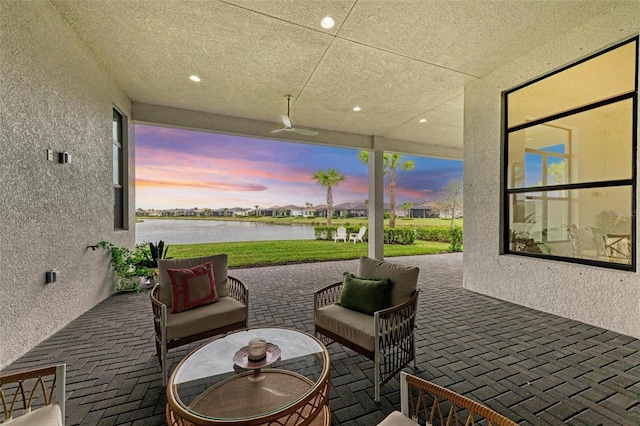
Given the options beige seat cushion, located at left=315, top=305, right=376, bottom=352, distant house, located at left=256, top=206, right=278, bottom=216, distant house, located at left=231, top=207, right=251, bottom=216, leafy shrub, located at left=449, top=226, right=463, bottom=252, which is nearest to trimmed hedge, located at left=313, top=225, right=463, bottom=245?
leafy shrub, located at left=449, top=226, right=463, bottom=252

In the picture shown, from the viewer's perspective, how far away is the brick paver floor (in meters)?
1.90

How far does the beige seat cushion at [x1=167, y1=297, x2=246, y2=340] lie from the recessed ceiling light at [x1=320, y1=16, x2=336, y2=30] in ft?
11.0

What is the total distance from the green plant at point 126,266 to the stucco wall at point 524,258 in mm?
5892

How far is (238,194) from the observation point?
12906 mm

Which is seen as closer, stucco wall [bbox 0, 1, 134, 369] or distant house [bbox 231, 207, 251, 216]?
stucco wall [bbox 0, 1, 134, 369]

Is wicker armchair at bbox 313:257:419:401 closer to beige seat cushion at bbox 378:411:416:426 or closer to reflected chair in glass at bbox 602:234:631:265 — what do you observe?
beige seat cushion at bbox 378:411:416:426

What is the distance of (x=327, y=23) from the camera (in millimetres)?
3174

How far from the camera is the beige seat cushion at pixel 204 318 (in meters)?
2.33

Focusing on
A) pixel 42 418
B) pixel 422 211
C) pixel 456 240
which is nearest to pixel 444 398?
pixel 42 418

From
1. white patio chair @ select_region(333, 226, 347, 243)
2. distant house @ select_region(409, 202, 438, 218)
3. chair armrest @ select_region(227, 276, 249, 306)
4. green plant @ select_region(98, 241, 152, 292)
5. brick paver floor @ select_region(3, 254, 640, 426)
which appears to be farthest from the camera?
distant house @ select_region(409, 202, 438, 218)

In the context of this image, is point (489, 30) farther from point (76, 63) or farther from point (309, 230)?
point (309, 230)

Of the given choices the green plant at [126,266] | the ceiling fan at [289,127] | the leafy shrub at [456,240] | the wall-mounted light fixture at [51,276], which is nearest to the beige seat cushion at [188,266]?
the wall-mounted light fixture at [51,276]

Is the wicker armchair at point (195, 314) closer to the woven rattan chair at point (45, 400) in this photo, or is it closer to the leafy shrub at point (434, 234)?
the woven rattan chair at point (45, 400)

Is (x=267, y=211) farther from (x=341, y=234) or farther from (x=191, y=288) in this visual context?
(x=191, y=288)
